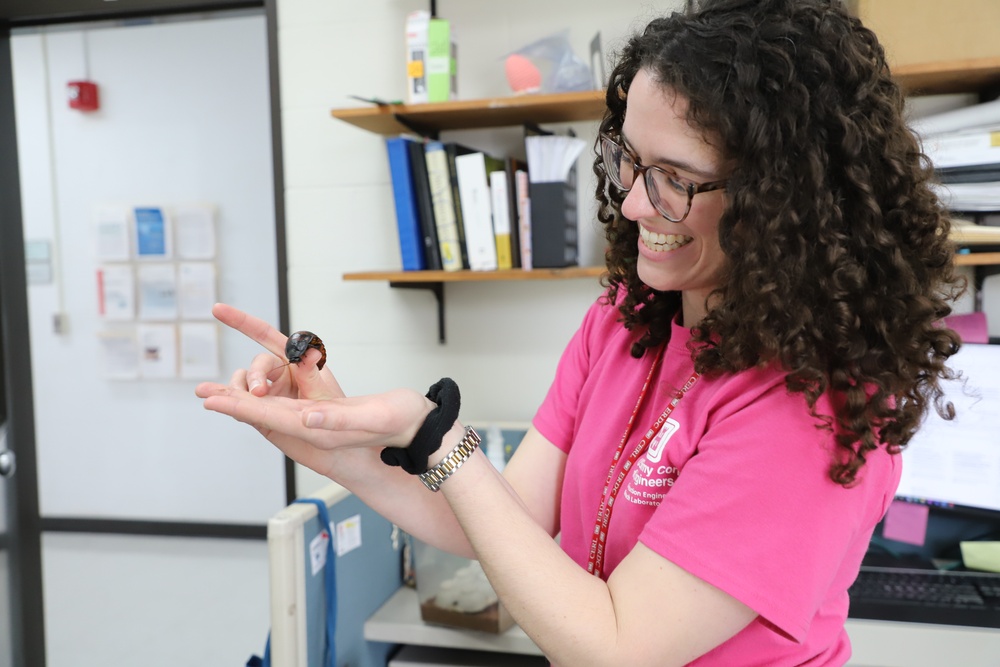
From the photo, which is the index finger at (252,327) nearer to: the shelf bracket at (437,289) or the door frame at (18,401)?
the shelf bracket at (437,289)

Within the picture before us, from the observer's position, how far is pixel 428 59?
1.86 meters

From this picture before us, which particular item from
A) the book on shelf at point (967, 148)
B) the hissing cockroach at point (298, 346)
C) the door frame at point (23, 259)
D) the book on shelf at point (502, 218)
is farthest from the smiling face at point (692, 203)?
the door frame at point (23, 259)

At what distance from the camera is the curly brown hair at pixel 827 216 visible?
761 mm

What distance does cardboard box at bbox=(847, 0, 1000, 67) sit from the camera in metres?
1.60

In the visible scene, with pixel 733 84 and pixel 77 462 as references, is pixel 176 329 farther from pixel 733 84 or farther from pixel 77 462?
pixel 733 84

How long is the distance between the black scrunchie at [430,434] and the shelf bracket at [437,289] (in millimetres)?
1236

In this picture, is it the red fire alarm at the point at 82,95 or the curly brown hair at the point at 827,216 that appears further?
the red fire alarm at the point at 82,95

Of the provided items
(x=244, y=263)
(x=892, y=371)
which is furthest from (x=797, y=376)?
(x=244, y=263)

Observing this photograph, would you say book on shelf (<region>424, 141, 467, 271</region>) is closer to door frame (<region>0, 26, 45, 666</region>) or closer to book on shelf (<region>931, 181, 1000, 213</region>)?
book on shelf (<region>931, 181, 1000, 213</region>)

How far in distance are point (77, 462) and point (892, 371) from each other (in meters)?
3.42

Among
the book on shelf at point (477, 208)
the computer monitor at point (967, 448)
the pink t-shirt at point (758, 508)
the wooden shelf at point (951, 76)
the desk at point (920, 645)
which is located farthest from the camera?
the book on shelf at point (477, 208)

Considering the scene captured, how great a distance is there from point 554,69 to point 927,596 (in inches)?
57.7

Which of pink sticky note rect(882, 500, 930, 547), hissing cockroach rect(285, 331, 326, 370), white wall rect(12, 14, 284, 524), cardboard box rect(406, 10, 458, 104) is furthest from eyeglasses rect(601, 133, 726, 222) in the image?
white wall rect(12, 14, 284, 524)

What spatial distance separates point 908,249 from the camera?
79 centimetres
